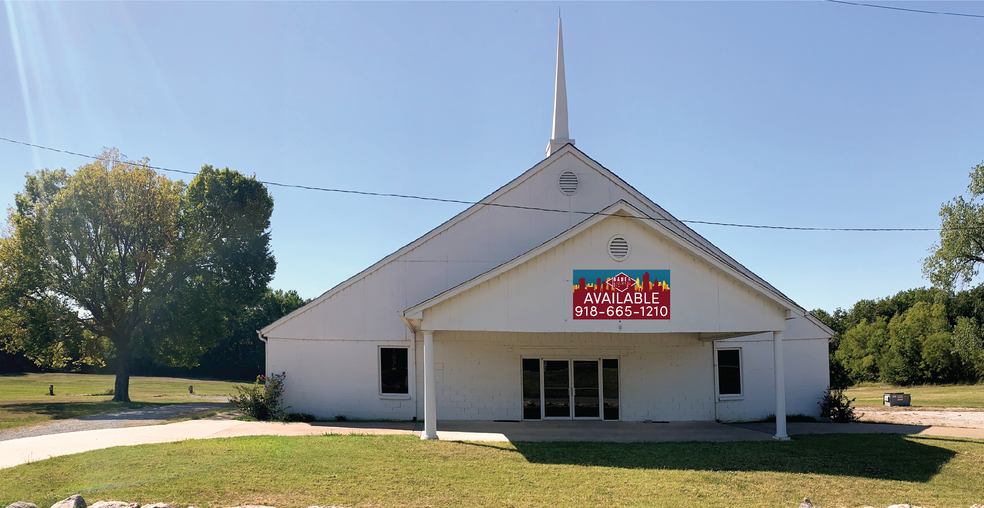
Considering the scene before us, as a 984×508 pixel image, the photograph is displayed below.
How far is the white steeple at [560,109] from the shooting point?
2170 cm

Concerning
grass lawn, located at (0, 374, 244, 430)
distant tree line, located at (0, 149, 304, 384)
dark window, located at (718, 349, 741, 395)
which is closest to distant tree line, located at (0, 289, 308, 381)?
grass lawn, located at (0, 374, 244, 430)

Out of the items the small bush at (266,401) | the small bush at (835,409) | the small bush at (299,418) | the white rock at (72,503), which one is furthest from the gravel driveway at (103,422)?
the small bush at (835,409)

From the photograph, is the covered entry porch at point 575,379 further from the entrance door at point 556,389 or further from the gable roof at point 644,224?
the gable roof at point 644,224

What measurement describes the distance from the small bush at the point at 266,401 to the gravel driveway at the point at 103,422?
8.71 ft

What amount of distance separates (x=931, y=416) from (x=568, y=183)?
1489cm

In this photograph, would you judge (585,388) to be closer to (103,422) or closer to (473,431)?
(473,431)

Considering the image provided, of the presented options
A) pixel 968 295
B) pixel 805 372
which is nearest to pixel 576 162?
pixel 805 372

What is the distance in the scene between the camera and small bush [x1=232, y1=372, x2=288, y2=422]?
18125mm

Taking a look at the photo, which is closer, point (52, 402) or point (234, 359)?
point (52, 402)

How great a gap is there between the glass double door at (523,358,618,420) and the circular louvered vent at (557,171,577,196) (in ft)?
16.9

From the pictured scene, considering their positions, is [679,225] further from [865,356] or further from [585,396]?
[865,356]

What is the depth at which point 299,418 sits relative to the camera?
1819 cm

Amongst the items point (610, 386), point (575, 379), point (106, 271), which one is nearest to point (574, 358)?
point (575, 379)

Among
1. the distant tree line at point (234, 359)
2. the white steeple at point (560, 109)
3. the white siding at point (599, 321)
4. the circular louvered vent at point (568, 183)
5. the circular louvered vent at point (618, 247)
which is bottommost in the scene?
the distant tree line at point (234, 359)
